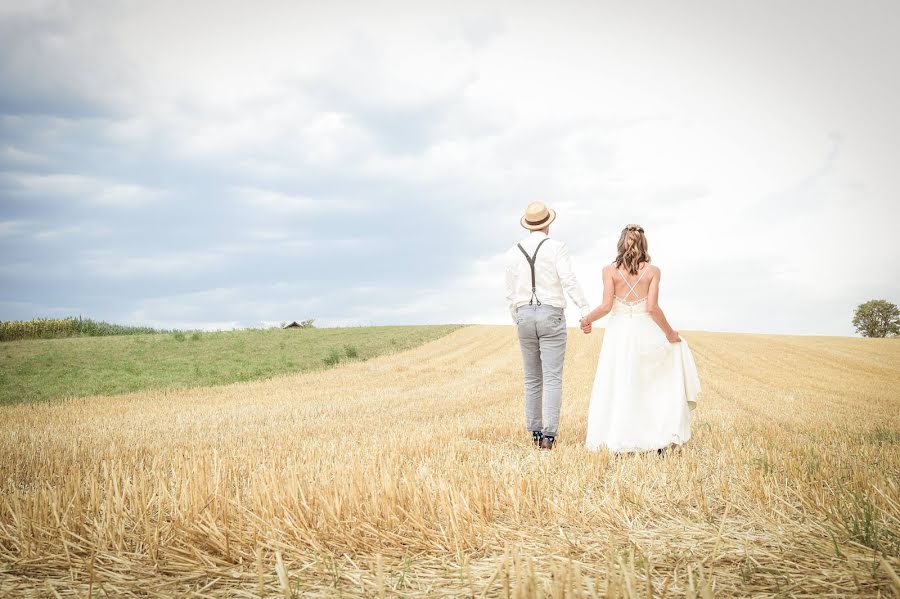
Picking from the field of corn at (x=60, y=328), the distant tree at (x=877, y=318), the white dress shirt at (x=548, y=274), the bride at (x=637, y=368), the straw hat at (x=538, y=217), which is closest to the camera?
the bride at (x=637, y=368)

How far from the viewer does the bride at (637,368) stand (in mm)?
6273

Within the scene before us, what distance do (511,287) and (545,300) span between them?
1.85 ft

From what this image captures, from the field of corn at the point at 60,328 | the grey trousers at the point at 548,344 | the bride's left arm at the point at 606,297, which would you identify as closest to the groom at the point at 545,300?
the grey trousers at the point at 548,344

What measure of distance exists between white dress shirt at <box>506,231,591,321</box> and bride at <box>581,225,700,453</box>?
1.28 feet

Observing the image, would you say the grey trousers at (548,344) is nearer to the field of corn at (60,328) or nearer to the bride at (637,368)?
the bride at (637,368)

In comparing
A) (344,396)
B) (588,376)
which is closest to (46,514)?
(344,396)

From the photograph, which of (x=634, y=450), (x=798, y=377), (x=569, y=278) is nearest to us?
(x=634, y=450)

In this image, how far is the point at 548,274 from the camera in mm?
6723

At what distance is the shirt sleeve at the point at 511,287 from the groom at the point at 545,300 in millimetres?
25

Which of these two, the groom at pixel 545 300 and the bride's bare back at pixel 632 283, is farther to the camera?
the groom at pixel 545 300

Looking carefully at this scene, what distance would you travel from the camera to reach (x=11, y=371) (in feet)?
66.0

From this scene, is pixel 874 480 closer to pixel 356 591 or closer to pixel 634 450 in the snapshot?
pixel 634 450

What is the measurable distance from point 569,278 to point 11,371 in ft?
74.8

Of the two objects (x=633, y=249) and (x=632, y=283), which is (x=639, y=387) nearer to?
(x=632, y=283)
